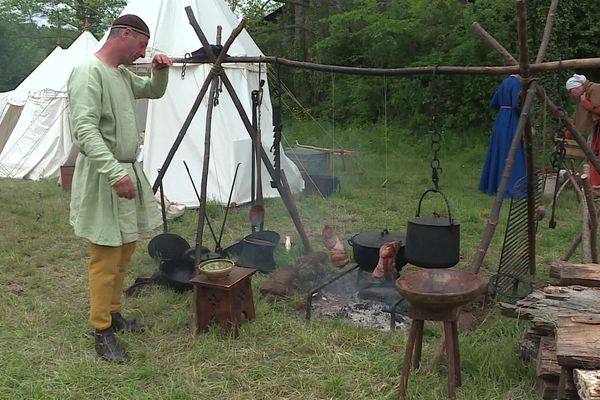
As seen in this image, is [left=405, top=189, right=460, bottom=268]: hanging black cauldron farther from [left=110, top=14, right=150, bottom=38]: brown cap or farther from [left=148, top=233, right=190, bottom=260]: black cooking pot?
[left=148, top=233, right=190, bottom=260]: black cooking pot

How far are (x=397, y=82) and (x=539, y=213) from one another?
7.86 m

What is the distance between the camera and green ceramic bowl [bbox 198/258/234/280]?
11.3ft

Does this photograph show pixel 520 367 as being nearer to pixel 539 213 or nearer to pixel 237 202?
pixel 539 213

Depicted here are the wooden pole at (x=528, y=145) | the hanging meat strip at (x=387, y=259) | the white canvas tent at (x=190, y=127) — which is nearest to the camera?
the wooden pole at (x=528, y=145)

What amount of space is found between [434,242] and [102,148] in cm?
186

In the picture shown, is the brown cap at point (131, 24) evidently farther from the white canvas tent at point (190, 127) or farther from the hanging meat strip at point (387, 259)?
the white canvas tent at point (190, 127)

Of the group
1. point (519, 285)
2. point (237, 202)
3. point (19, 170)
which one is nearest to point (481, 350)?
point (519, 285)

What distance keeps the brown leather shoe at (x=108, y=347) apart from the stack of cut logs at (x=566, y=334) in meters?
2.12

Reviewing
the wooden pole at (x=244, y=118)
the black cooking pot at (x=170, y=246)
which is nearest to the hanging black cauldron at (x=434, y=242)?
the wooden pole at (x=244, y=118)

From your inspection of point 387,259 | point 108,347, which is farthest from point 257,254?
point 108,347

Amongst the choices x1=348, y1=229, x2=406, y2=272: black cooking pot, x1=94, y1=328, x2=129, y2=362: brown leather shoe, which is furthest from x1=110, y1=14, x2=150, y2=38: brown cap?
x1=348, y1=229, x2=406, y2=272: black cooking pot

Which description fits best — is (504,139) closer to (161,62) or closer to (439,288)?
(439,288)

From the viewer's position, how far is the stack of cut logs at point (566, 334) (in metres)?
2.24

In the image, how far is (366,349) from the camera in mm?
3268
